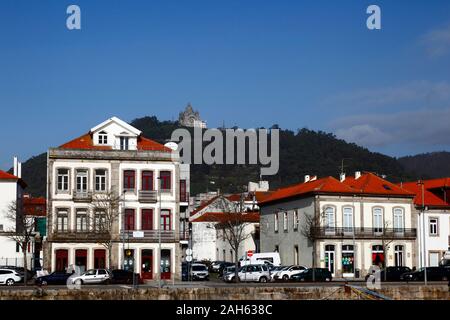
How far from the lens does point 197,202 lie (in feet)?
577

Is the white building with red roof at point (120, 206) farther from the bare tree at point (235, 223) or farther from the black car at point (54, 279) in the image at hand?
the bare tree at point (235, 223)

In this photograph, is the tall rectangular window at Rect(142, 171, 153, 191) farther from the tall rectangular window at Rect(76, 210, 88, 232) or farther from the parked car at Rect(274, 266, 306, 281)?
the parked car at Rect(274, 266, 306, 281)

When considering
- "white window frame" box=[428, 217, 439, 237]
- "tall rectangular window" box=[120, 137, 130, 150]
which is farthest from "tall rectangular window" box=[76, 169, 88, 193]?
"white window frame" box=[428, 217, 439, 237]

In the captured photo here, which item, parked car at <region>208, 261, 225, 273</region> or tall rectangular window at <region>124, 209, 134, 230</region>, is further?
parked car at <region>208, 261, 225, 273</region>

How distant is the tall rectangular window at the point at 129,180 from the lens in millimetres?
80062

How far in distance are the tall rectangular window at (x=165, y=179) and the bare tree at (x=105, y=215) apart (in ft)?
14.8

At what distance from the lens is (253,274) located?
7681 centimetres

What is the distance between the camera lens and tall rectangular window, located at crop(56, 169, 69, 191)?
78.9m

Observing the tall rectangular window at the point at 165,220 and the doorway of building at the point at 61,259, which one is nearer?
the doorway of building at the point at 61,259

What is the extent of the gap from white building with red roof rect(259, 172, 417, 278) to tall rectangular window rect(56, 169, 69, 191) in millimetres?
24997

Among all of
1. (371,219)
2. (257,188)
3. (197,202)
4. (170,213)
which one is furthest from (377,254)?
(197,202)

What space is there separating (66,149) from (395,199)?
3542 cm

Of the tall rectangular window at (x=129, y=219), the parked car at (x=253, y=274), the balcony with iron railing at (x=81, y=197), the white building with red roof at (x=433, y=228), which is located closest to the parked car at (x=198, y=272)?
the parked car at (x=253, y=274)
